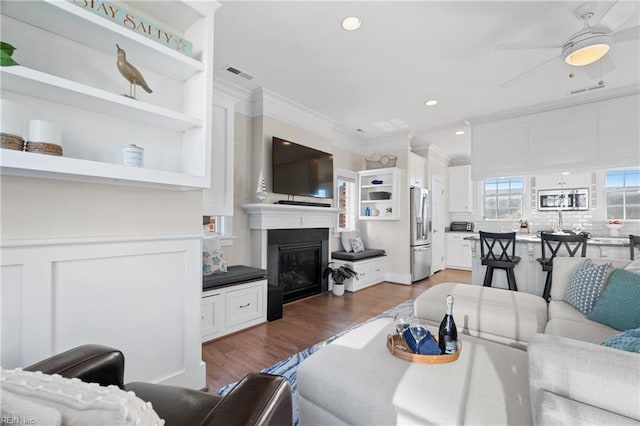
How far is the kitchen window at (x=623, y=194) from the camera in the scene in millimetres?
4277

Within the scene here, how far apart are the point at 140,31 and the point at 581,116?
503cm

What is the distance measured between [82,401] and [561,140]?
206 inches

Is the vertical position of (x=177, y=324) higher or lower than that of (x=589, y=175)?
lower

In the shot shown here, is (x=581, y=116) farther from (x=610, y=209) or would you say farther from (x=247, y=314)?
(x=247, y=314)

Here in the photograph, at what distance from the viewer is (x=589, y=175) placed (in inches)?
187

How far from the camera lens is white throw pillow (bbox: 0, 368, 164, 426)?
19.7 inches

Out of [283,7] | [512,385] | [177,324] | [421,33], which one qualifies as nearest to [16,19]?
[283,7]

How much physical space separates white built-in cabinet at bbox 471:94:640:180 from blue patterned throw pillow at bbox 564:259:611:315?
219 cm

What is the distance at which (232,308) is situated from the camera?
282 centimetres

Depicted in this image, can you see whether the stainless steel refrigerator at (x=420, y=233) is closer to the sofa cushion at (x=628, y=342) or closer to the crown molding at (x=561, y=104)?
the crown molding at (x=561, y=104)

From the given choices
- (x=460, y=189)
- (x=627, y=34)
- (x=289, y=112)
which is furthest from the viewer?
(x=460, y=189)

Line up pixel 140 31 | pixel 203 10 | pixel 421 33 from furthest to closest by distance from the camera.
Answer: pixel 421 33 < pixel 203 10 < pixel 140 31

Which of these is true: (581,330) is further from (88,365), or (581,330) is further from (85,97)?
(85,97)

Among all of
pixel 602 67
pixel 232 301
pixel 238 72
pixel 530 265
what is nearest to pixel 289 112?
pixel 238 72
